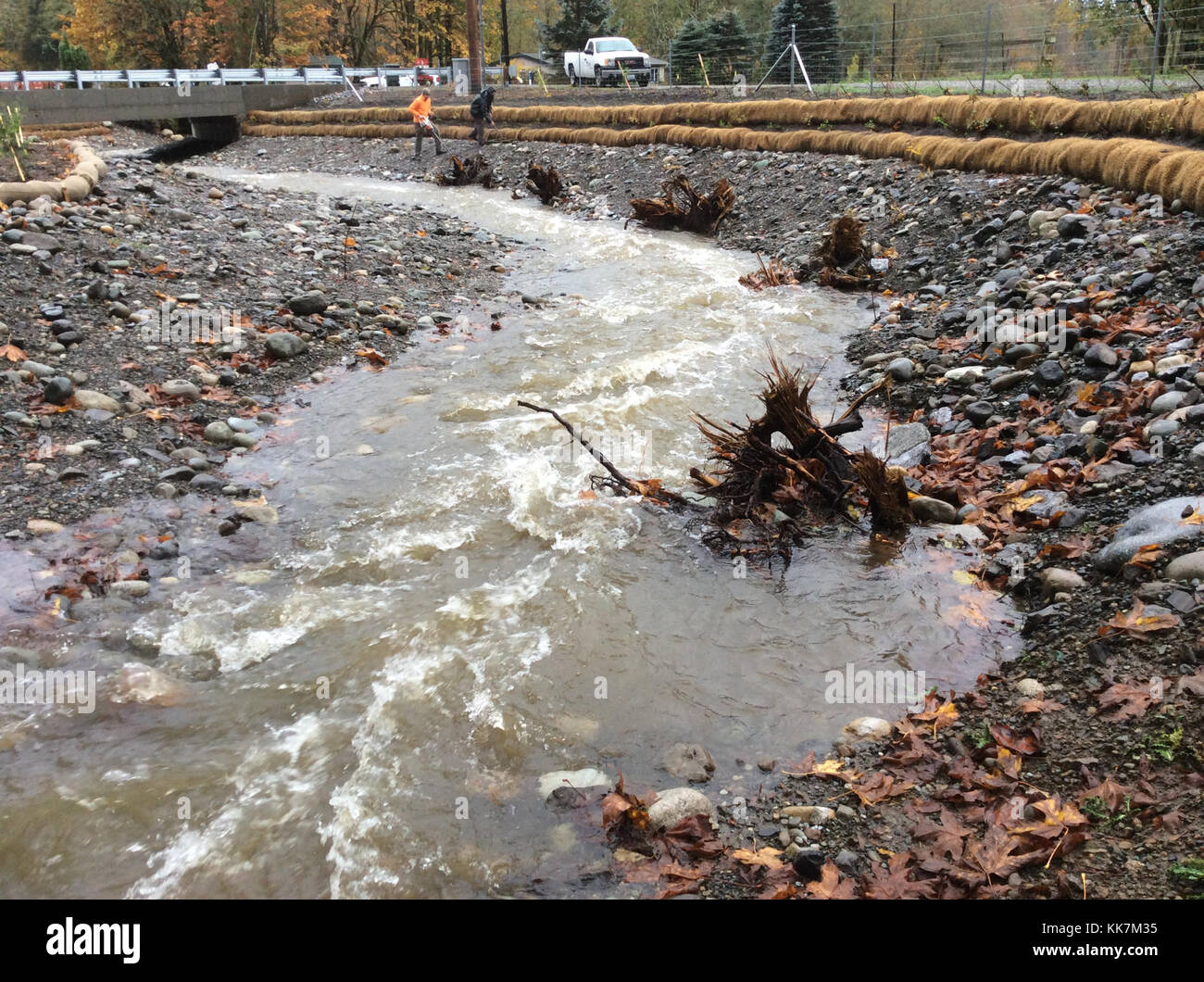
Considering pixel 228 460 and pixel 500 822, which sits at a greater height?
pixel 228 460

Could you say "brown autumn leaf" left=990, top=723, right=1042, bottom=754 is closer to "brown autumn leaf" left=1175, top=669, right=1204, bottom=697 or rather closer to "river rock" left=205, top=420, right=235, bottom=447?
"brown autumn leaf" left=1175, top=669, right=1204, bottom=697

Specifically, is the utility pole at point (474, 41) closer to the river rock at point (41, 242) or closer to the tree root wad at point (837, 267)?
the tree root wad at point (837, 267)

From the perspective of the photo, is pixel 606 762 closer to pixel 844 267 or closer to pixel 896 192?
pixel 844 267

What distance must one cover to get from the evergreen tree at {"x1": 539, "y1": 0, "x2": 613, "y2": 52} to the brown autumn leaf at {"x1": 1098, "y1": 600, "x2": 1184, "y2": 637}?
4039 cm

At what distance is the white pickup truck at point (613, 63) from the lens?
28.6 m

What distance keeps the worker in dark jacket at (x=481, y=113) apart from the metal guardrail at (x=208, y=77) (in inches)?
560

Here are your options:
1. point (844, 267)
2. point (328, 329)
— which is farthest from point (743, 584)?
point (844, 267)

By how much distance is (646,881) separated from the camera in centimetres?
288

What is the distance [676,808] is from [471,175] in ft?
61.9

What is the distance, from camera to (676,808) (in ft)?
10.3

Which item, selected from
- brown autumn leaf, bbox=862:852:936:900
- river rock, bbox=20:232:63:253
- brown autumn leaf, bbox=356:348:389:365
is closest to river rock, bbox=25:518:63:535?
brown autumn leaf, bbox=356:348:389:365

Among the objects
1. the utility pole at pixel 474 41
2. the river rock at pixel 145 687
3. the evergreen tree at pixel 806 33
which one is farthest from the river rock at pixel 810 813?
the utility pole at pixel 474 41

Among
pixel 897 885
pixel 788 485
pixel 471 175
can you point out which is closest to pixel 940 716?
pixel 897 885

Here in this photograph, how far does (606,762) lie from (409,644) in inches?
50.6
